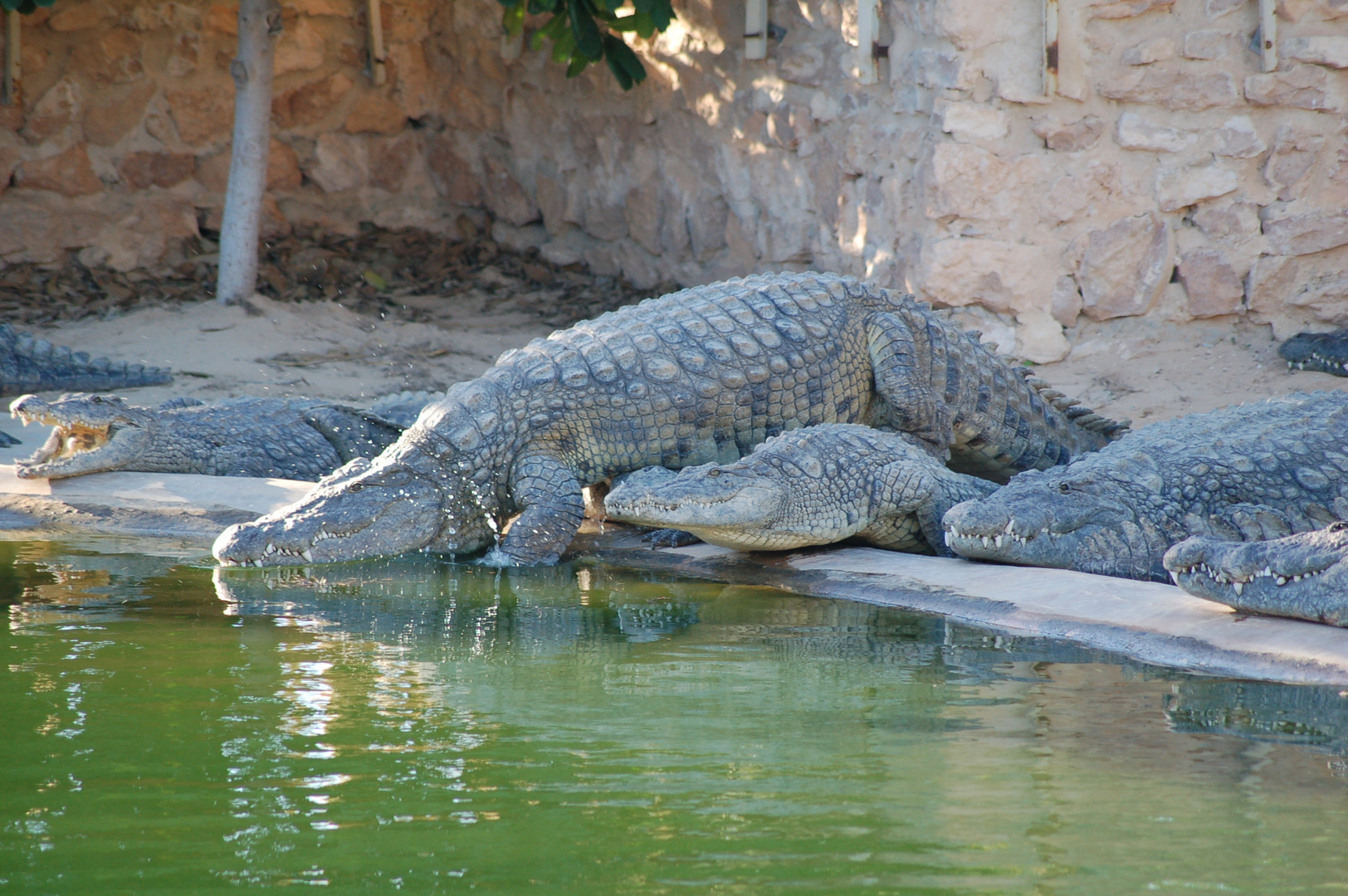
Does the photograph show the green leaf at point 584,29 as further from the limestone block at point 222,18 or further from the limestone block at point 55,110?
the limestone block at point 55,110

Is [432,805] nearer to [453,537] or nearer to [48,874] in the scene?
[48,874]

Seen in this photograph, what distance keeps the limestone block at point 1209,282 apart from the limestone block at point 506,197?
544 cm

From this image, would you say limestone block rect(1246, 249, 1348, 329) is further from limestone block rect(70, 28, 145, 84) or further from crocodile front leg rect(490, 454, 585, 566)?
limestone block rect(70, 28, 145, 84)

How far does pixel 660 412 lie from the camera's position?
16.3ft

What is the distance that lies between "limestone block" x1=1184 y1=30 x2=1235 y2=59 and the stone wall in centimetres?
1

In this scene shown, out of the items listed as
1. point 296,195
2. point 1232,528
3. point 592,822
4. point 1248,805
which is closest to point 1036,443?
point 1232,528

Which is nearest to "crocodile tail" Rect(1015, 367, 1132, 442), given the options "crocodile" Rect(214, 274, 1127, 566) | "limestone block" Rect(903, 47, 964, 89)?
"crocodile" Rect(214, 274, 1127, 566)

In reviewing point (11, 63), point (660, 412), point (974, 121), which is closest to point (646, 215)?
point (974, 121)

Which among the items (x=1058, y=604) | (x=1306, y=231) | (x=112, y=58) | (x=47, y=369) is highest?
(x=112, y=58)

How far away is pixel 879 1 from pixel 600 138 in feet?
11.0

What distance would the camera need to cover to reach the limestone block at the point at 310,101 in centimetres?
1039

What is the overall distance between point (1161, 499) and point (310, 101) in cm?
819

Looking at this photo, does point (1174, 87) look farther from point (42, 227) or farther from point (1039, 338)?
point (42, 227)

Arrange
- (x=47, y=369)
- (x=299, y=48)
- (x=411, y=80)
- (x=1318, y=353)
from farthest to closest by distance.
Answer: (x=411, y=80) < (x=299, y=48) < (x=47, y=369) < (x=1318, y=353)
